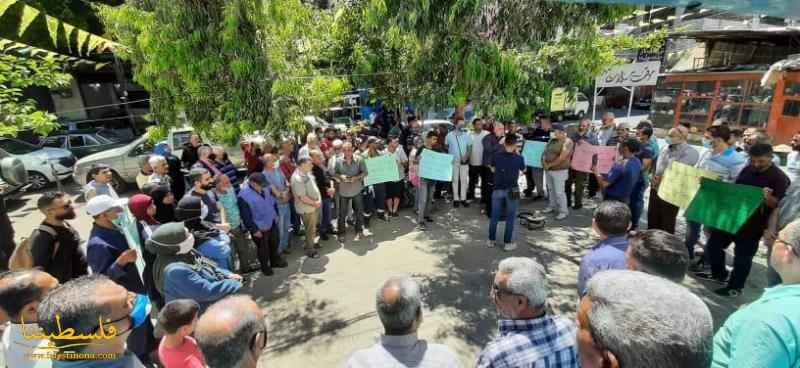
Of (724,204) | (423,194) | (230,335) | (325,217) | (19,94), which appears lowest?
(325,217)

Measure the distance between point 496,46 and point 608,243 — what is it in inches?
83.6

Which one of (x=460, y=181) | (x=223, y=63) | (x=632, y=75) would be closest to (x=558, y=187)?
(x=460, y=181)

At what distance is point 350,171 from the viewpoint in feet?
20.5

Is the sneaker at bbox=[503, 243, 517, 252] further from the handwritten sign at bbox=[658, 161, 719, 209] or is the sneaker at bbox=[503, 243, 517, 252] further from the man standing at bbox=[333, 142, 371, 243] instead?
the man standing at bbox=[333, 142, 371, 243]

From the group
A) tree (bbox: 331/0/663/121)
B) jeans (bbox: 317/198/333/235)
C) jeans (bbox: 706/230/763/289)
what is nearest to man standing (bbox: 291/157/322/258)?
jeans (bbox: 317/198/333/235)

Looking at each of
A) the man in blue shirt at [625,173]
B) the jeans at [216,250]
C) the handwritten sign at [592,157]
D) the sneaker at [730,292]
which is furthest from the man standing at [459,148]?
the jeans at [216,250]

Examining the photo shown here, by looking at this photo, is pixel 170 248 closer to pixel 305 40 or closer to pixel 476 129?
pixel 305 40

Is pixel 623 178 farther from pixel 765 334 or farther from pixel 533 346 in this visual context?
pixel 533 346

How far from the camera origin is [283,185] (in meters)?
5.56

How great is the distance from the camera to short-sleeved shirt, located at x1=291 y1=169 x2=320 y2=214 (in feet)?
18.0

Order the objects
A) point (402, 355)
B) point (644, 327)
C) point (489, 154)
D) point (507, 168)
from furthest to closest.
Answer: point (489, 154)
point (507, 168)
point (402, 355)
point (644, 327)

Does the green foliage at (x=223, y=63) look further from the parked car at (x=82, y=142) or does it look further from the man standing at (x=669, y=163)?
the parked car at (x=82, y=142)

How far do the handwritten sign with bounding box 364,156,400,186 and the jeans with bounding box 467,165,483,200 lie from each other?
190 cm

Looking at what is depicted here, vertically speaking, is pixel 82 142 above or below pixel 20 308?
below
